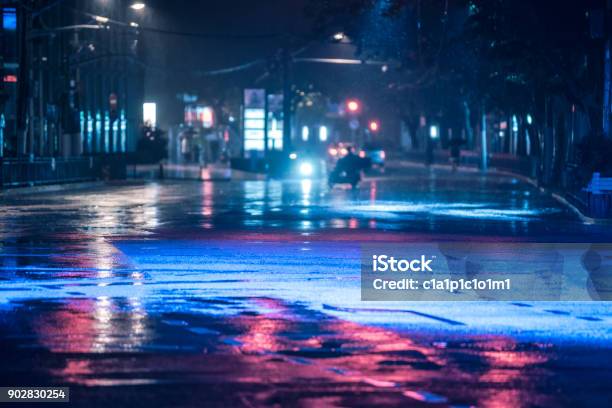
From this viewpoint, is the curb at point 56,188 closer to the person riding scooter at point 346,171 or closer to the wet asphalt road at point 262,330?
the person riding scooter at point 346,171

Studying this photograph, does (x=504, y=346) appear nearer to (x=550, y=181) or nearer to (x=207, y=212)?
(x=207, y=212)

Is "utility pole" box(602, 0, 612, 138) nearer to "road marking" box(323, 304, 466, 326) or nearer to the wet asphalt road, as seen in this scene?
the wet asphalt road

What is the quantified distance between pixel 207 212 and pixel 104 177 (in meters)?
29.8

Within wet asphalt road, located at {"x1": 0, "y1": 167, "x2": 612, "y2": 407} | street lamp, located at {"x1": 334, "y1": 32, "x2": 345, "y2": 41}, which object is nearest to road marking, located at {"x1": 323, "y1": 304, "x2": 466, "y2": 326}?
wet asphalt road, located at {"x1": 0, "y1": 167, "x2": 612, "y2": 407}

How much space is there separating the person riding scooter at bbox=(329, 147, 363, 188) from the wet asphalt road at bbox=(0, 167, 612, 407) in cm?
2685

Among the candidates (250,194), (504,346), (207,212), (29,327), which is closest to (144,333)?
(29,327)

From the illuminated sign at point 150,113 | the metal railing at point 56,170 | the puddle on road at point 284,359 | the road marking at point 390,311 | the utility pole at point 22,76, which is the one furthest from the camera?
the illuminated sign at point 150,113

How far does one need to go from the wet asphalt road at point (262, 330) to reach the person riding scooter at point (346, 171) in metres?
26.8

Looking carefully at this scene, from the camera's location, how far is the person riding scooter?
53.8 meters

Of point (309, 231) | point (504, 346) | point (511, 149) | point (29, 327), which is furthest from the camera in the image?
point (511, 149)

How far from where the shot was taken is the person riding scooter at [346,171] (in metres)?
53.8

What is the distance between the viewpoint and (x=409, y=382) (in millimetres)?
9828

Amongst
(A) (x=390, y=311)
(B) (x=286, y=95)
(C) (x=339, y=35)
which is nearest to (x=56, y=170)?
(C) (x=339, y=35)

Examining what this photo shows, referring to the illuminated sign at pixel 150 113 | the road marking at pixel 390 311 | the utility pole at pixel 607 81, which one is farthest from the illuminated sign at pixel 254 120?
the road marking at pixel 390 311
